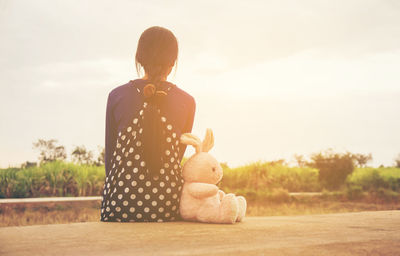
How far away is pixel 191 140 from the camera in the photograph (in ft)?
7.89

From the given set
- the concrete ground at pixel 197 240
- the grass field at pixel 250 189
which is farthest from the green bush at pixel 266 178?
the concrete ground at pixel 197 240

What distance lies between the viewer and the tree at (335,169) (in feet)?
43.8

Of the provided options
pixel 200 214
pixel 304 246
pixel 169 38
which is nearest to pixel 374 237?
pixel 304 246

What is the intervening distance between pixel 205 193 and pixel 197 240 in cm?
77

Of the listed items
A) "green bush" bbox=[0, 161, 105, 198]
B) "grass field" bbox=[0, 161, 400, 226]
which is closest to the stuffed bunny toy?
"grass field" bbox=[0, 161, 400, 226]

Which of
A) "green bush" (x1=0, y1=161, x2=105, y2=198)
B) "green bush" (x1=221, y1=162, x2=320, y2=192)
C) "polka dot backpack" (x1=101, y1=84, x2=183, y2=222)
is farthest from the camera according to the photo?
"green bush" (x1=221, y1=162, x2=320, y2=192)

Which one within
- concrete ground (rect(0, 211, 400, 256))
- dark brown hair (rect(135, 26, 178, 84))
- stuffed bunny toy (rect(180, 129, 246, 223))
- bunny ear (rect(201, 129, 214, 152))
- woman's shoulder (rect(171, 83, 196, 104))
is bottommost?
concrete ground (rect(0, 211, 400, 256))

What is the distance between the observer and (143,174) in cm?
223

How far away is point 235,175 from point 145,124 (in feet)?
30.7

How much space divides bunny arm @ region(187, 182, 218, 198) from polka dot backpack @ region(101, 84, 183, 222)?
0.30ft

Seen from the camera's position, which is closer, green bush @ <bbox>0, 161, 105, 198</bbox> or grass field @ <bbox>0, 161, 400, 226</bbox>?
grass field @ <bbox>0, 161, 400, 226</bbox>

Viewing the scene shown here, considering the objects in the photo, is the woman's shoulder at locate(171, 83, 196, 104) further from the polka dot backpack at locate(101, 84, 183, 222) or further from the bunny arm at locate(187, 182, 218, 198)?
the bunny arm at locate(187, 182, 218, 198)

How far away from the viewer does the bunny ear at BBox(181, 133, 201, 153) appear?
240 centimetres

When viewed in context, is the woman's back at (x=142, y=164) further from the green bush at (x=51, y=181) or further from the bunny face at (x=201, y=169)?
the green bush at (x=51, y=181)
